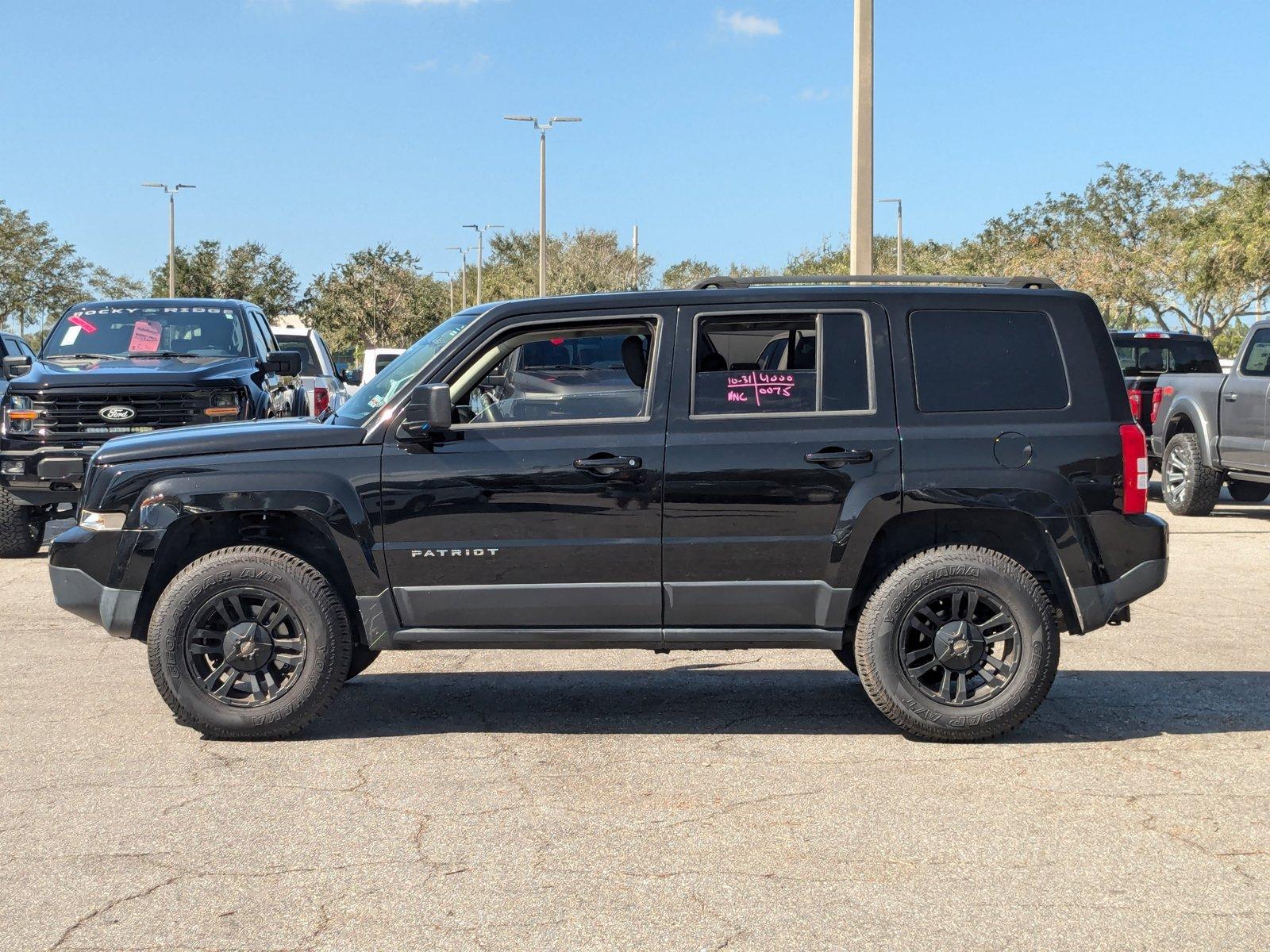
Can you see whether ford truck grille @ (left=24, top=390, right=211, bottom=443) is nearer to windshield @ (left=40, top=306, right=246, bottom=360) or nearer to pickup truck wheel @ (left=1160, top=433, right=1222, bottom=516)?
windshield @ (left=40, top=306, right=246, bottom=360)

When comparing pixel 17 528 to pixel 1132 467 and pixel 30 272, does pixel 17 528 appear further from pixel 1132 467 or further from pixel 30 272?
pixel 30 272

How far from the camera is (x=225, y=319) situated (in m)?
13.5

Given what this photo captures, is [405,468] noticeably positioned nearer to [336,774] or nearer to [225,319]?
[336,774]

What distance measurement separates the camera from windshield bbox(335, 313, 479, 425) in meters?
6.35

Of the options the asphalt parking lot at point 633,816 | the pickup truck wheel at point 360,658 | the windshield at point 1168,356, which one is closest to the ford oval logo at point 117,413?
the asphalt parking lot at point 633,816

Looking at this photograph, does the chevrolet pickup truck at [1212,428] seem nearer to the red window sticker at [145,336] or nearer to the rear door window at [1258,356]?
the rear door window at [1258,356]

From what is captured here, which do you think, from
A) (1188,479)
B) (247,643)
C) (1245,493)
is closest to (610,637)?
(247,643)

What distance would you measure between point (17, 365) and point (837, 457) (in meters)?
8.85

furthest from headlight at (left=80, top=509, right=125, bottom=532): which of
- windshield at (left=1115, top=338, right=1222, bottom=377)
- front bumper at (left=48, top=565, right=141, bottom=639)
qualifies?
windshield at (left=1115, top=338, right=1222, bottom=377)

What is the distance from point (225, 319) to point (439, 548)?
8.15 meters

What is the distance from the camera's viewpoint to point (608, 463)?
6.04 m

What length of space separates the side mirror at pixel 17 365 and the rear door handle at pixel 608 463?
793 cm

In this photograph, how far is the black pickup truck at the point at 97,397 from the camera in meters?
11.8

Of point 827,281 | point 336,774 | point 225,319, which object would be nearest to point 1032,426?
point 827,281
